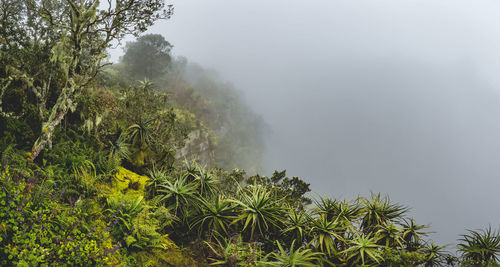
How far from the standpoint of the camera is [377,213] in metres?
7.71

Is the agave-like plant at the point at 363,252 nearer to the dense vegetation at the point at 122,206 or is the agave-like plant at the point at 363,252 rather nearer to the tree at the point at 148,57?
the dense vegetation at the point at 122,206

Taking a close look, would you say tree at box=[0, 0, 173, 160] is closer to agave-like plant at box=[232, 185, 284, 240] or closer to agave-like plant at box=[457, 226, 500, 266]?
agave-like plant at box=[232, 185, 284, 240]

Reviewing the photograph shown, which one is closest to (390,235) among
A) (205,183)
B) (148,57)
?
(205,183)

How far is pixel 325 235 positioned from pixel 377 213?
2.15 meters

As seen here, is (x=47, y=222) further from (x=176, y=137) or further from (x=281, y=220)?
(x=176, y=137)

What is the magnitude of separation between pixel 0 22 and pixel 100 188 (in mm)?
7326

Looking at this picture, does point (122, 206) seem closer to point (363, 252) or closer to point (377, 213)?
point (363, 252)

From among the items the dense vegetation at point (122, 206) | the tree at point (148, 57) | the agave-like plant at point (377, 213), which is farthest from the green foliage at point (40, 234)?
the tree at point (148, 57)

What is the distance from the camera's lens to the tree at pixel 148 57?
43.2 meters

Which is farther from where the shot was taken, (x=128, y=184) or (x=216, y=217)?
(x=128, y=184)

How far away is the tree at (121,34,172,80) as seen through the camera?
43.2m

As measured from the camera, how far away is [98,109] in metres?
11.3

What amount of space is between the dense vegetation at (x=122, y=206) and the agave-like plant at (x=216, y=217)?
30mm

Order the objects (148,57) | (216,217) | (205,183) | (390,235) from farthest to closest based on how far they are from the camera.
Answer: (148,57) → (205,183) → (216,217) → (390,235)
